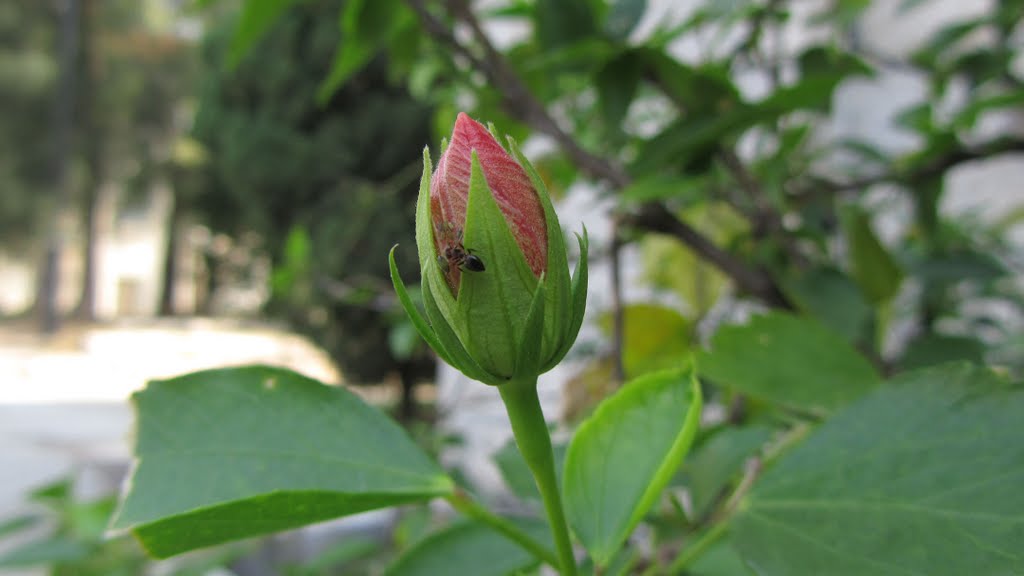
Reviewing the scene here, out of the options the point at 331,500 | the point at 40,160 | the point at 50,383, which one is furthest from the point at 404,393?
the point at 40,160

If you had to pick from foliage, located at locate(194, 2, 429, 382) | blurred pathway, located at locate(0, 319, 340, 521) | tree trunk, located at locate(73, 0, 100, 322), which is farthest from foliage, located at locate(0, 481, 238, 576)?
tree trunk, located at locate(73, 0, 100, 322)

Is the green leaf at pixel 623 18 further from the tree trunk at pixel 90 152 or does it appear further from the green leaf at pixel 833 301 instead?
the tree trunk at pixel 90 152

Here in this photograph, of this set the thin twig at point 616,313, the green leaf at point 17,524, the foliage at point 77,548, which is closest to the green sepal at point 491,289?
the thin twig at point 616,313

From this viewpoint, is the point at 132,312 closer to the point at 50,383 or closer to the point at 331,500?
the point at 50,383

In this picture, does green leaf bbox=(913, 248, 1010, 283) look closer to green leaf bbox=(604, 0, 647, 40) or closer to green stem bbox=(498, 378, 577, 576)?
green leaf bbox=(604, 0, 647, 40)

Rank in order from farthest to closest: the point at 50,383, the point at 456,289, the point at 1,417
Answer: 1. the point at 50,383
2. the point at 1,417
3. the point at 456,289
